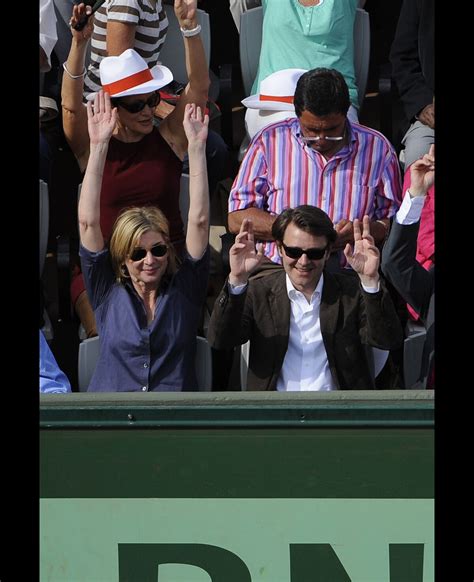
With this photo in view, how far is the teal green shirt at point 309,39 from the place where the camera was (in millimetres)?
4707

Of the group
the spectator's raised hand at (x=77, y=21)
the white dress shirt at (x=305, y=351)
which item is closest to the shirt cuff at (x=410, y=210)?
the white dress shirt at (x=305, y=351)

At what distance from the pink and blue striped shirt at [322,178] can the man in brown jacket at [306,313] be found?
0.97ft

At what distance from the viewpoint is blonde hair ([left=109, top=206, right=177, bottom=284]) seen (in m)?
4.11

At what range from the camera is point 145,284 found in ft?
13.4

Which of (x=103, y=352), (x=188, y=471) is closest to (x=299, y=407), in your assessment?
(x=188, y=471)

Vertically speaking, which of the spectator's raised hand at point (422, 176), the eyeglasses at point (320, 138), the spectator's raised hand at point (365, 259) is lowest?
the spectator's raised hand at point (365, 259)

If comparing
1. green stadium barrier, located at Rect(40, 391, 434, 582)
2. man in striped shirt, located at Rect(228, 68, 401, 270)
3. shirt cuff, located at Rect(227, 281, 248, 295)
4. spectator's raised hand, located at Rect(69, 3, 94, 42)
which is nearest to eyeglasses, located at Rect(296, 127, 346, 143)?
man in striped shirt, located at Rect(228, 68, 401, 270)

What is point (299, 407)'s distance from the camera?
3.48 meters

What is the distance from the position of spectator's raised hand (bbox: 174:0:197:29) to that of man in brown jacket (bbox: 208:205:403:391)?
86 centimetres

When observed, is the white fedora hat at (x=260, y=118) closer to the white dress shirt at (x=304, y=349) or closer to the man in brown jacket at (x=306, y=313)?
the man in brown jacket at (x=306, y=313)

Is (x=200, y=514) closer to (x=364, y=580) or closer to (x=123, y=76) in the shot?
(x=364, y=580)

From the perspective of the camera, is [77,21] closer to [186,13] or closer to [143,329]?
[186,13]

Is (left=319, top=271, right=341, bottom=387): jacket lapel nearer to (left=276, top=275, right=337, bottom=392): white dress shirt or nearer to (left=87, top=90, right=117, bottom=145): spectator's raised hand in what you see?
(left=276, top=275, right=337, bottom=392): white dress shirt
